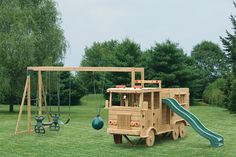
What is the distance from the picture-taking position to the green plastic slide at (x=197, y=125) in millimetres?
14012

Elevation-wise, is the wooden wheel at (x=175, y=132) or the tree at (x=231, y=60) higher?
the tree at (x=231, y=60)

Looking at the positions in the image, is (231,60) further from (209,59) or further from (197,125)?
(209,59)

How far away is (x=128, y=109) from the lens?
14.1m

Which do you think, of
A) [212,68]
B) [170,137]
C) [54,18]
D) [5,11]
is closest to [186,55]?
[212,68]

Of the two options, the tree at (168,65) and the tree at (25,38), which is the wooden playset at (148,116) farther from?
the tree at (168,65)

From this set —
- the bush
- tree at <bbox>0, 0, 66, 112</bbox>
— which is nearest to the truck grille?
tree at <bbox>0, 0, 66, 112</bbox>

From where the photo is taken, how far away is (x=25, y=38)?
26750 mm

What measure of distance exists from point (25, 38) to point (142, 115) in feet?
48.8

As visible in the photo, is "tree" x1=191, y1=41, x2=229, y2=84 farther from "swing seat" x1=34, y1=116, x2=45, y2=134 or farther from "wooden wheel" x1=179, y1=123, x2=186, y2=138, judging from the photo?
"swing seat" x1=34, y1=116, x2=45, y2=134

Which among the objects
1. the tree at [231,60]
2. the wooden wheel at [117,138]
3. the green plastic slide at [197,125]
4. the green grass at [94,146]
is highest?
the tree at [231,60]

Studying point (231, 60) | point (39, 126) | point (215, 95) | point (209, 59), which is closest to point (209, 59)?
point (209, 59)

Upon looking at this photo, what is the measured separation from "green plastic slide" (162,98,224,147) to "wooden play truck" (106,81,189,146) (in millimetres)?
381

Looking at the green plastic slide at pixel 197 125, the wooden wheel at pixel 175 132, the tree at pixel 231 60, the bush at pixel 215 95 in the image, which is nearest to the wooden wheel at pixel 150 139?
the green plastic slide at pixel 197 125

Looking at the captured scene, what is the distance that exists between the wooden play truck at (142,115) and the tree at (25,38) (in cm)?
1305
